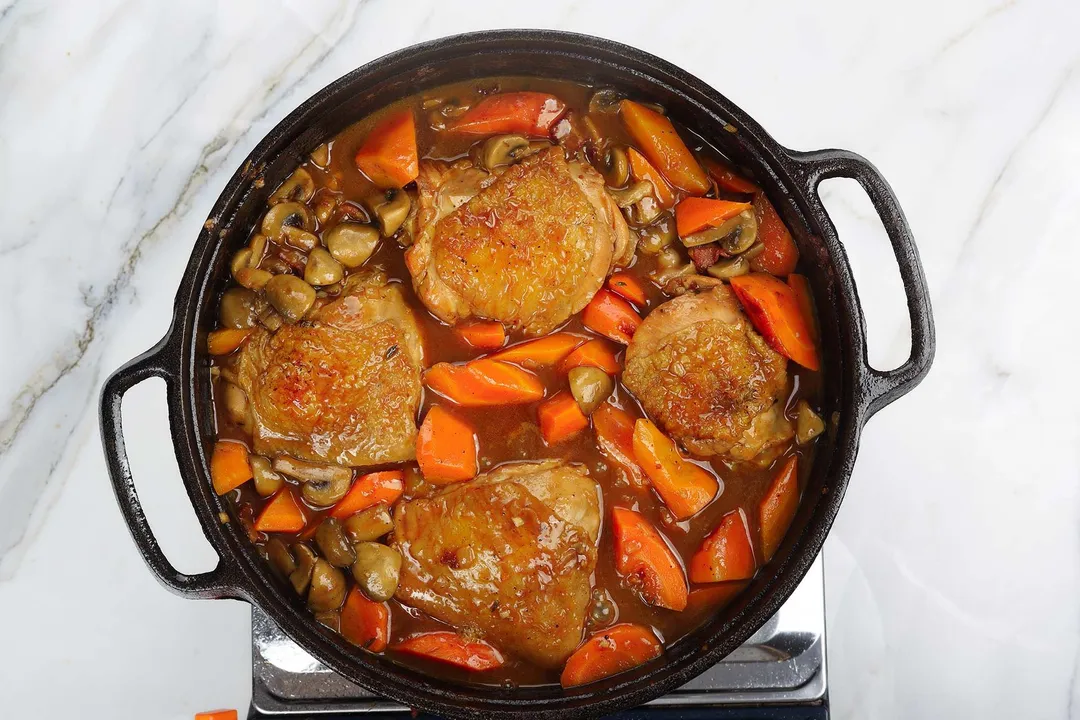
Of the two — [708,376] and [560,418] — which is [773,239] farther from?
[560,418]

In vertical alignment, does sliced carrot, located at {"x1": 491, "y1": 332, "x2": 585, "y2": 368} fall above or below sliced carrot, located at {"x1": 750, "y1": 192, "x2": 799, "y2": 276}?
below

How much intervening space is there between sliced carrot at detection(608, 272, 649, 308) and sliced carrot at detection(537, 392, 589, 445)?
0.37 m

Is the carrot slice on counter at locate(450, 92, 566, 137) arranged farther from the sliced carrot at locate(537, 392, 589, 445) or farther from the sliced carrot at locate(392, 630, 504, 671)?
the sliced carrot at locate(392, 630, 504, 671)

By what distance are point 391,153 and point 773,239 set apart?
1.23 m

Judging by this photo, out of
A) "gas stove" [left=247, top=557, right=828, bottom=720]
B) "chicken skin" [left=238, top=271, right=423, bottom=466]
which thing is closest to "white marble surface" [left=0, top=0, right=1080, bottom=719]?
"gas stove" [left=247, top=557, right=828, bottom=720]

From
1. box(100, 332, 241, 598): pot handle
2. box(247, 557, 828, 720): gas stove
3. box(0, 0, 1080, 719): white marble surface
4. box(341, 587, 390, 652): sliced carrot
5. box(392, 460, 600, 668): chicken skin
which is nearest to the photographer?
box(100, 332, 241, 598): pot handle

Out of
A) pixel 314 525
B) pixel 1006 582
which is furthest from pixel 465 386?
pixel 1006 582

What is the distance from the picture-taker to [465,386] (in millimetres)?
2641

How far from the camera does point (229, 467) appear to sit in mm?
2648

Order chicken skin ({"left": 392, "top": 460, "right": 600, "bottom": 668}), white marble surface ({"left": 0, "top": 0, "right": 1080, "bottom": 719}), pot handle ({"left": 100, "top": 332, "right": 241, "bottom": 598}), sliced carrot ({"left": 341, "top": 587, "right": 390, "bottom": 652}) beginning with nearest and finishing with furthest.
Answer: pot handle ({"left": 100, "top": 332, "right": 241, "bottom": 598}) < chicken skin ({"left": 392, "top": 460, "right": 600, "bottom": 668}) < sliced carrot ({"left": 341, "top": 587, "right": 390, "bottom": 652}) < white marble surface ({"left": 0, "top": 0, "right": 1080, "bottom": 719})

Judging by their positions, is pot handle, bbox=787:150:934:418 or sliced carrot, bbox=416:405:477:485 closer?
pot handle, bbox=787:150:934:418

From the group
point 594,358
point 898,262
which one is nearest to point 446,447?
point 594,358

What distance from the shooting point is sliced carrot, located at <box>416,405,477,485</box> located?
104 inches

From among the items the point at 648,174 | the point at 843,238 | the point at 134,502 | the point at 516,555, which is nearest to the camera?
the point at 134,502
